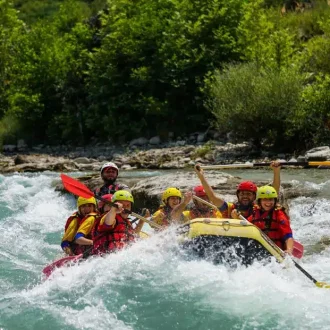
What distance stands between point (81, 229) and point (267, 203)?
2.12 m

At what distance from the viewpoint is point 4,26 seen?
107 feet

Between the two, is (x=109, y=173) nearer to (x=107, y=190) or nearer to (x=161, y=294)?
(x=107, y=190)

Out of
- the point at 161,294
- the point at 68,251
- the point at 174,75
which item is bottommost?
the point at 161,294

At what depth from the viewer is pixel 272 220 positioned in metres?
6.89

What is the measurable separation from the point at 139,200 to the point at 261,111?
323 inches

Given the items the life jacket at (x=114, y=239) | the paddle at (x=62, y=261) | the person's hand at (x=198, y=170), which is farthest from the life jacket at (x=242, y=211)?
the paddle at (x=62, y=261)

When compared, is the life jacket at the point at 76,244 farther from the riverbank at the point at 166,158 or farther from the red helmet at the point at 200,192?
the riverbank at the point at 166,158

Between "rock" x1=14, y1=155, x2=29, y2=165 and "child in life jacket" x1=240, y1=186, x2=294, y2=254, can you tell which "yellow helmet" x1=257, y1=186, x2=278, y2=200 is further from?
"rock" x1=14, y1=155, x2=29, y2=165

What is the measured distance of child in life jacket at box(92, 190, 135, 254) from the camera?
688 cm

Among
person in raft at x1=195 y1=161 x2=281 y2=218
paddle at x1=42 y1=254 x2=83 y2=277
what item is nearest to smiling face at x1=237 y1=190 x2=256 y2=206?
person in raft at x1=195 y1=161 x2=281 y2=218

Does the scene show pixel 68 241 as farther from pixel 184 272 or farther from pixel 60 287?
pixel 184 272

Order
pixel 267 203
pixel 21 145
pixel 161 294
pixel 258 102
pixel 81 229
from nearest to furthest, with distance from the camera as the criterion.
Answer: pixel 161 294, pixel 267 203, pixel 81 229, pixel 258 102, pixel 21 145

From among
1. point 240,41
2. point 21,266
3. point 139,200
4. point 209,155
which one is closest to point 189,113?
point 240,41

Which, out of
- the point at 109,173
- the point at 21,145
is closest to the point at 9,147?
the point at 21,145
